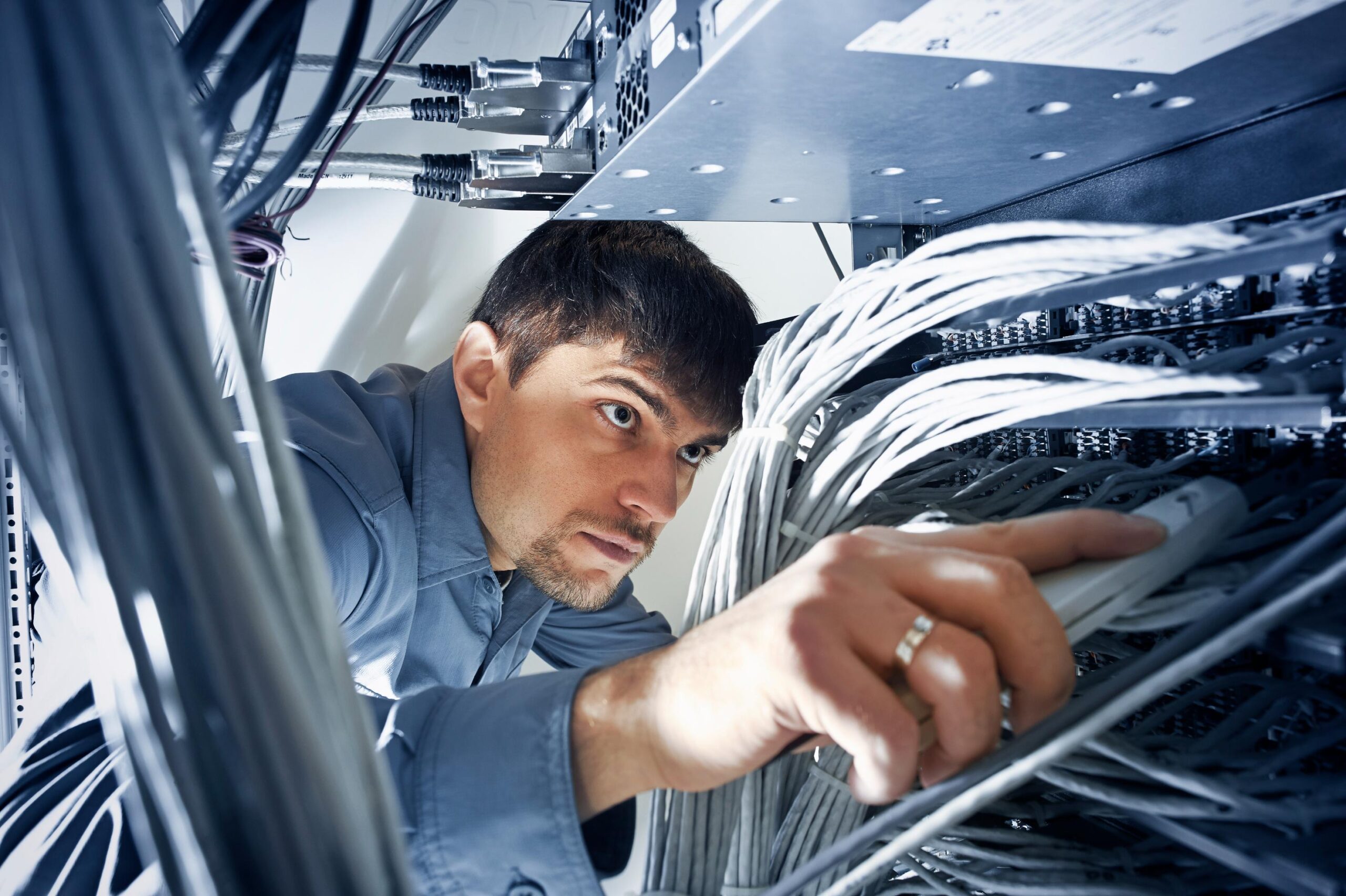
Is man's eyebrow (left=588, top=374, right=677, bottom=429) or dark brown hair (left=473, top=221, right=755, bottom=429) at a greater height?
dark brown hair (left=473, top=221, right=755, bottom=429)

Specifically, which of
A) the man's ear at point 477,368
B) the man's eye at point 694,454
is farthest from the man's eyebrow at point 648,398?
the man's ear at point 477,368

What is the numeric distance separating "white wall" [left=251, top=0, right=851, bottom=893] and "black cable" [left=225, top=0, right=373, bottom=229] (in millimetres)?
1009

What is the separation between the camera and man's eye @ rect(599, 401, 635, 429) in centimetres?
107

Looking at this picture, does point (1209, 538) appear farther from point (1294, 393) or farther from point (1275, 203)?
point (1275, 203)

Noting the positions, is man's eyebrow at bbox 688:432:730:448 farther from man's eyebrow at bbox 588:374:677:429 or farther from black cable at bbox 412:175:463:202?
black cable at bbox 412:175:463:202

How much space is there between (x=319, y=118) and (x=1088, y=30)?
379 mm

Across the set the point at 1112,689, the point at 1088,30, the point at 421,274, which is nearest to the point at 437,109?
the point at 1088,30

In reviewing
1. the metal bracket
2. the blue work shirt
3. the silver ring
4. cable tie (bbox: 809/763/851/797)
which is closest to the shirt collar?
the blue work shirt

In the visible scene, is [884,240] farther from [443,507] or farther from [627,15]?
[443,507]

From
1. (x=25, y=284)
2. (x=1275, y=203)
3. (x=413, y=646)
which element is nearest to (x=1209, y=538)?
(x=1275, y=203)

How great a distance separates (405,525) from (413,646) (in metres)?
0.28

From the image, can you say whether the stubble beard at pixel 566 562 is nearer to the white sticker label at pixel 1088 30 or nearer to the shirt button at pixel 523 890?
the shirt button at pixel 523 890

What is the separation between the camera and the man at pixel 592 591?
12.6 inches

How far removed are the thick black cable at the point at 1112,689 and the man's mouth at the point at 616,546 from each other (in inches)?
31.1
